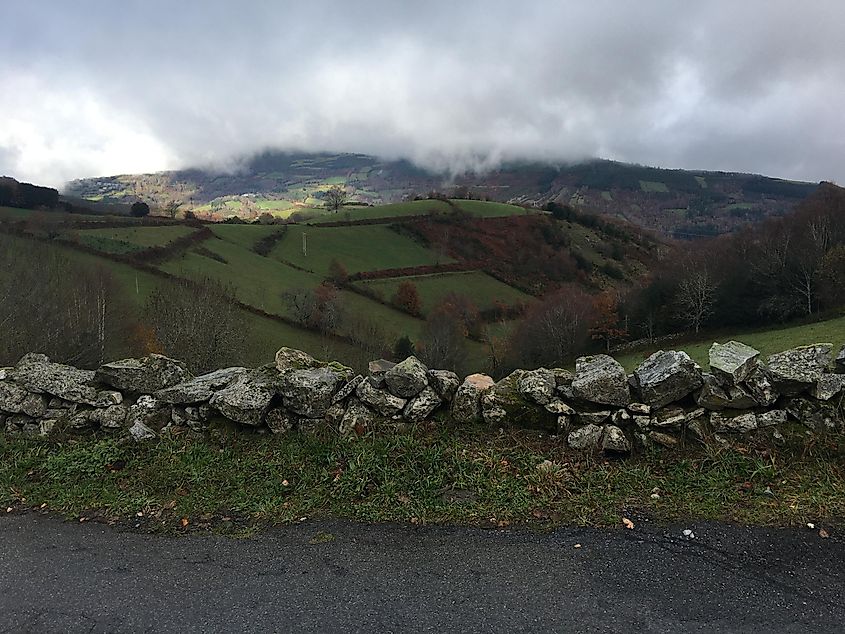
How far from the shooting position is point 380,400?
7.93 metres

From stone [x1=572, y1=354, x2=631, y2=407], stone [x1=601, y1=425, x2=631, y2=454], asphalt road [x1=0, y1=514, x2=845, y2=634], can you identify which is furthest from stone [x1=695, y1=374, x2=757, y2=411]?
asphalt road [x1=0, y1=514, x2=845, y2=634]

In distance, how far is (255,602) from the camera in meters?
4.62

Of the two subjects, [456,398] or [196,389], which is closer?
[456,398]

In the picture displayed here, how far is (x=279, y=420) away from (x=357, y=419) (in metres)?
1.30

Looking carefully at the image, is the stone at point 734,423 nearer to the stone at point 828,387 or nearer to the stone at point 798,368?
the stone at point 798,368

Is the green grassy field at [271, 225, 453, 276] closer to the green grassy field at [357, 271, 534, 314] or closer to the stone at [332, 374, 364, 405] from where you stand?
the green grassy field at [357, 271, 534, 314]

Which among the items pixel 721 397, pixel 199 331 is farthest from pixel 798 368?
pixel 199 331

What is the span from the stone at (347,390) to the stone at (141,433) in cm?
298

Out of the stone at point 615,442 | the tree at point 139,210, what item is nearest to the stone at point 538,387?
the stone at point 615,442

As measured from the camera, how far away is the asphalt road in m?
4.28

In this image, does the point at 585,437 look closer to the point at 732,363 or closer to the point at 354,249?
the point at 732,363

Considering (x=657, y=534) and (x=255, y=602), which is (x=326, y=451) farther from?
(x=657, y=534)

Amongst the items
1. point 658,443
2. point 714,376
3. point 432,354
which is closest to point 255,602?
point 658,443

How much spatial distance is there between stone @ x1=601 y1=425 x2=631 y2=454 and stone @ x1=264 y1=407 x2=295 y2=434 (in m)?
4.80
